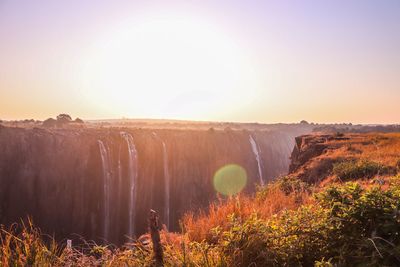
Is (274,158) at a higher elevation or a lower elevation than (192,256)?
lower

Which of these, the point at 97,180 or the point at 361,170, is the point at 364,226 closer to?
the point at 361,170

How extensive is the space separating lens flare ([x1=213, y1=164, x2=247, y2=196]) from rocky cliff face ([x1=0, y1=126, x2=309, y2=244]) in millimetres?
3497

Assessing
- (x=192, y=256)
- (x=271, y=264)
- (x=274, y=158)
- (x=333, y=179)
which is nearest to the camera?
(x=271, y=264)

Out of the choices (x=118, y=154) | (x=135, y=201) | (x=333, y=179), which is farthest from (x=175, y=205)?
(x=333, y=179)

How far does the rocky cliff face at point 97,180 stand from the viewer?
33.5 m

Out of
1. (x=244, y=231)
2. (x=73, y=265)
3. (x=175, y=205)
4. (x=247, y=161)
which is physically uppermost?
(x=244, y=231)

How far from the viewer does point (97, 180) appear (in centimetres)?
3656

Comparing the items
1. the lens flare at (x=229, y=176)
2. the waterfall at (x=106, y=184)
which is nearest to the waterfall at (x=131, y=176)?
the waterfall at (x=106, y=184)

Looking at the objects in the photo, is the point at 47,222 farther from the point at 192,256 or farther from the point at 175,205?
the point at 192,256

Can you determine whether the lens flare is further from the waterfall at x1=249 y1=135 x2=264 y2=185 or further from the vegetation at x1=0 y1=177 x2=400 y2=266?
the vegetation at x1=0 y1=177 x2=400 y2=266

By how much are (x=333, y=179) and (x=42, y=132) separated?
105 feet

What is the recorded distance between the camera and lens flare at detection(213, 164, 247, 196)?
5085 cm

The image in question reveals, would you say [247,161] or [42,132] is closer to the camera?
[42,132]

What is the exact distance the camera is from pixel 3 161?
1308 inches
